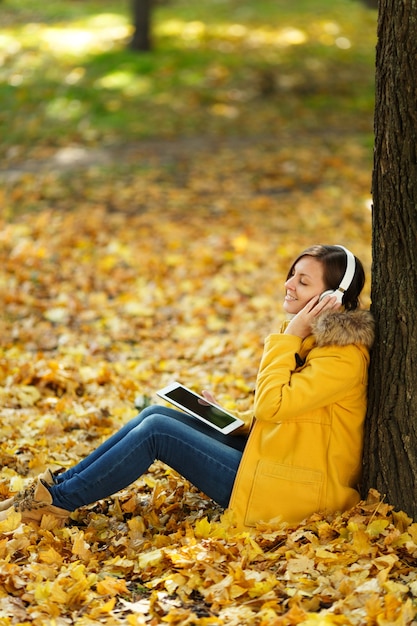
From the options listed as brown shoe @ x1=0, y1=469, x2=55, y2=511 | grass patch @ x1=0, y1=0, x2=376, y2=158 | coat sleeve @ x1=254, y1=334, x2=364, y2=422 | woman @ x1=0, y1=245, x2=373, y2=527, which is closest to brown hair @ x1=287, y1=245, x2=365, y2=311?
woman @ x1=0, y1=245, x2=373, y2=527

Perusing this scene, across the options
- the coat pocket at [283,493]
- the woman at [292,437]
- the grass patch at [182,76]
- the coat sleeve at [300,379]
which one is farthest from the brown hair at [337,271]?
the grass patch at [182,76]

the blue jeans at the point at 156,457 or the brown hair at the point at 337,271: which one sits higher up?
the brown hair at the point at 337,271

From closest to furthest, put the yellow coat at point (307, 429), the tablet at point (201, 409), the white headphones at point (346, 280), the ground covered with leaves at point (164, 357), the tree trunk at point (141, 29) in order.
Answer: the ground covered with leaves at point (164, 357)
the yellow coat at point (307, 429)
the white headphones at point (346, 280)
the tablet at point (201, 409)
the tree trunk at point (141, 29)

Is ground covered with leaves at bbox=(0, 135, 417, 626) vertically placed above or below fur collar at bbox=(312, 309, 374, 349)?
below

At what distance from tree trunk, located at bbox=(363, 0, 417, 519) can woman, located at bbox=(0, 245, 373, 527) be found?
96 mm

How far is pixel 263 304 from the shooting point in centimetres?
740

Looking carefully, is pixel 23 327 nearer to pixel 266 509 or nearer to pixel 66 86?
pixel 266 509

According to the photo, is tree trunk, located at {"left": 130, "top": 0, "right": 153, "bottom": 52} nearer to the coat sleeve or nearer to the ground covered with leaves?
the ground covered with leaves

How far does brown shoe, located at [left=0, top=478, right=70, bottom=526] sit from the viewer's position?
147 inches

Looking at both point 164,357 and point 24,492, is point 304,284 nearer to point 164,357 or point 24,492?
point 24,492

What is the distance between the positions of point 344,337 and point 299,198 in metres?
6.88

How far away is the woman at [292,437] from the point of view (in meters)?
3.49

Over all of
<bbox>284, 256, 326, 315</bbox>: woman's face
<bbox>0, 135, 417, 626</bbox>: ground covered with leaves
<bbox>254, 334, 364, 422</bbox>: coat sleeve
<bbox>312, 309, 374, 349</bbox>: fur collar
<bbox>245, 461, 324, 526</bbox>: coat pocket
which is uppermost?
<bbox>284, 256, 326, 315</bbox>: woman's face

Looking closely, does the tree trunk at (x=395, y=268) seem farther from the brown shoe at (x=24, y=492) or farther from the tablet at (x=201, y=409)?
the brown shoe at (x=24, y=492)
